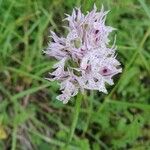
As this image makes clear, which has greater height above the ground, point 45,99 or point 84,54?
point 84,54

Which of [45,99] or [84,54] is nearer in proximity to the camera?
[84,54]

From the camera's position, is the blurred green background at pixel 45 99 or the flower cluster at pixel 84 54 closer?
the flower cluster at pixel 84 54

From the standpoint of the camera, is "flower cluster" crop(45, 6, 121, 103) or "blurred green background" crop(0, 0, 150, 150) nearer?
"flower cluster" crop(45, 6, 121, 103)
